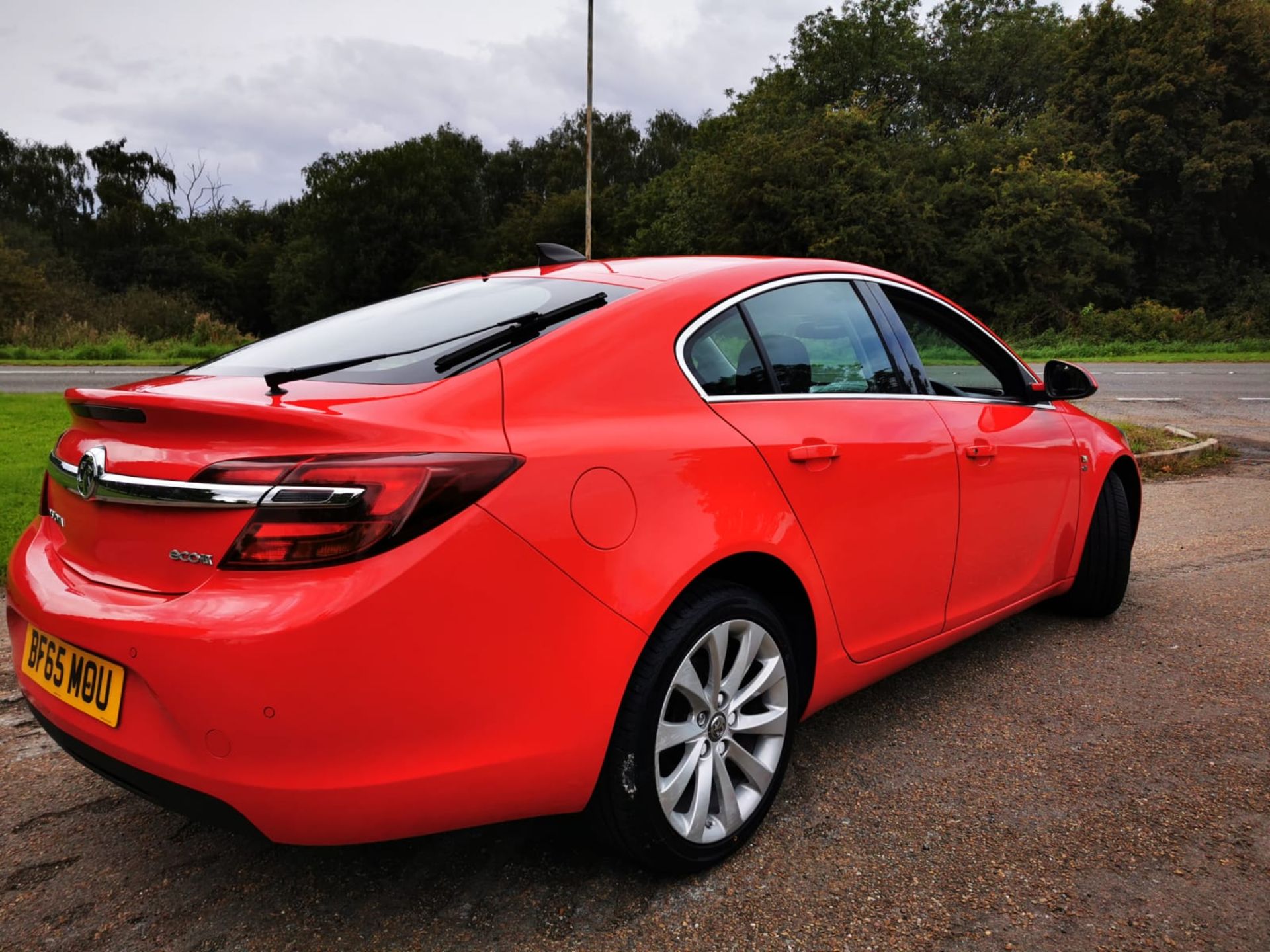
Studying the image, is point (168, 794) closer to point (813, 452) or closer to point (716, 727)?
point (716, 727)

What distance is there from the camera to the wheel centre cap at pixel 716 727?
87.3 inches

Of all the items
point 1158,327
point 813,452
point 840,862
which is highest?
point 813,452

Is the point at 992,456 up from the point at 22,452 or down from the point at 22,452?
up

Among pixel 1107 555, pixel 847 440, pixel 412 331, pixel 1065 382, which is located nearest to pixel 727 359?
pixel 847 440

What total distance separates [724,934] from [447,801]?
0.67 metres

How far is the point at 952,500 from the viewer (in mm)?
2963

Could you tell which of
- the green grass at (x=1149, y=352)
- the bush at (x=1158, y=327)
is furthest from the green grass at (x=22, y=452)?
the bush at (x=1158, y=327)

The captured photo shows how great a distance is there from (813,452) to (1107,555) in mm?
2117

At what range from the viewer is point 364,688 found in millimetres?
1703

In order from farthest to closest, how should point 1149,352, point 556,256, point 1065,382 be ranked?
point 1149,352 < point 1065,382 < point 556,256

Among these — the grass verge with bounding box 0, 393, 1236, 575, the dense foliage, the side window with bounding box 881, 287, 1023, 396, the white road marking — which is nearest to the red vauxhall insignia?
the side window with bounding box 881, 287, 1023, 396

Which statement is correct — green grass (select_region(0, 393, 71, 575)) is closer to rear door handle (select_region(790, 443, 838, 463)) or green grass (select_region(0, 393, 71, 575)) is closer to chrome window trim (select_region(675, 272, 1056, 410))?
chrome window trim (select_region(675, 272, 1056, 410))

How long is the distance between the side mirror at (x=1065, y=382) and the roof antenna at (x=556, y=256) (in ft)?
6.21

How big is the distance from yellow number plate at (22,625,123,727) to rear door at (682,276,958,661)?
142 cm
